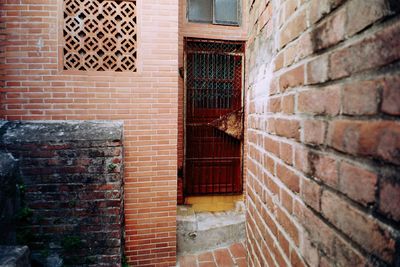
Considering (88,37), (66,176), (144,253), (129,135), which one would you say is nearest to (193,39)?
(88,37)

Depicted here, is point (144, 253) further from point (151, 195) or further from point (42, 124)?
point (42, 124)

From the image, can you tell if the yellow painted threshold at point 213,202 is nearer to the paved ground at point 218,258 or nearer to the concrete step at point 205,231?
the concrete step at point 205,231

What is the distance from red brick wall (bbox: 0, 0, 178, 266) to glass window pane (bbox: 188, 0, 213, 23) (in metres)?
1.49

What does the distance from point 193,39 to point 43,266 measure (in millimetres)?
4117

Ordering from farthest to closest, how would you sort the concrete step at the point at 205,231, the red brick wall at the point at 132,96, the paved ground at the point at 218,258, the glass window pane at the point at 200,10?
the glass window pane at the point at 200,10 < the concrete step at the point at 205,231 < the paved ground at the point at 218,258 < the red brick wall at the point at 132,96

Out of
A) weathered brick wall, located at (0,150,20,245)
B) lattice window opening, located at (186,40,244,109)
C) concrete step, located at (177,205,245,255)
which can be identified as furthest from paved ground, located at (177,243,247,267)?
lattice window opening, located at (186,40,244,109)

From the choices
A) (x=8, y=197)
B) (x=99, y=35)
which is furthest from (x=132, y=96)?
(x=8, y=197)

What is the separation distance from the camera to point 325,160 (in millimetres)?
678

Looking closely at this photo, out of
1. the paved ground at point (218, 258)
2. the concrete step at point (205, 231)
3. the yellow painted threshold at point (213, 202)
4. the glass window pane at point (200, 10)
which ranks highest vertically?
the glass window pane at point (200, 10)

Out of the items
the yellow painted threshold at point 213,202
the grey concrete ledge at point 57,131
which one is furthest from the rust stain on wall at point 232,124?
the grey concrete ledge at point 57,131

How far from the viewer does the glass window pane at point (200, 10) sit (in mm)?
4609

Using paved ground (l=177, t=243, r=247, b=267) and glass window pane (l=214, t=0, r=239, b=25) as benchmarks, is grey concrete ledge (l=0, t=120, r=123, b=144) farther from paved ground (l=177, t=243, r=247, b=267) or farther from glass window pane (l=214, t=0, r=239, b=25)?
glass window pane (l=214, t=0, r=239, b=25)

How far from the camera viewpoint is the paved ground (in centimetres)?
362

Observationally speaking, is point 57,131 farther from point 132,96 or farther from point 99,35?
point 99,35
